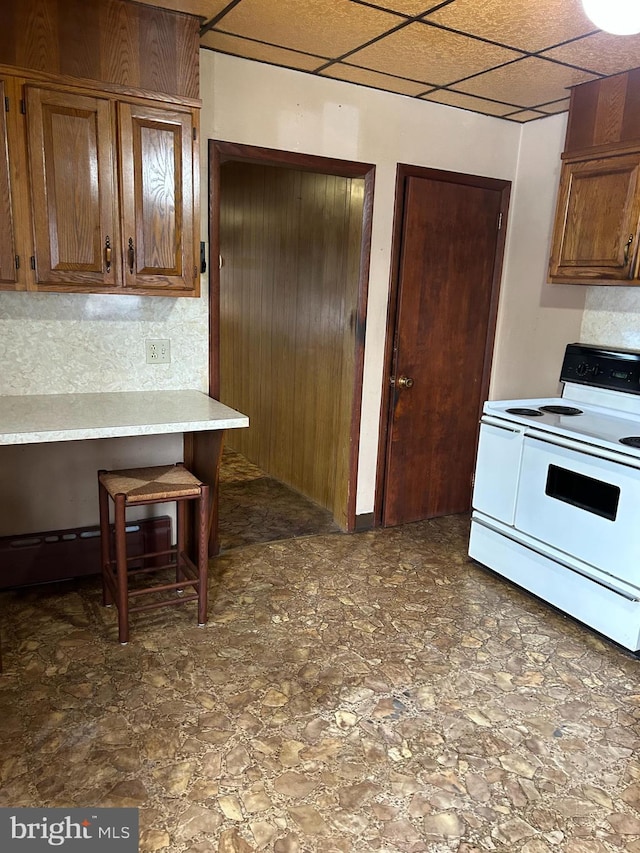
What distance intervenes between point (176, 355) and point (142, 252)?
595 millimetres

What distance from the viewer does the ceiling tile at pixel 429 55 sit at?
2594 mm

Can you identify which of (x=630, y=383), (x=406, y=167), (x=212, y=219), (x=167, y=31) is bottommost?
(x=630, y=383)

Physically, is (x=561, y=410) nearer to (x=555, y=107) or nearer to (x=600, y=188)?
(x=600, y=188)

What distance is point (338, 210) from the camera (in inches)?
147

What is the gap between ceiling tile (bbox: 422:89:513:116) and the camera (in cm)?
334

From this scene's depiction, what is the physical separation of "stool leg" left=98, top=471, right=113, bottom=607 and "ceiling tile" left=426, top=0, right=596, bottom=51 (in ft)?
7.71

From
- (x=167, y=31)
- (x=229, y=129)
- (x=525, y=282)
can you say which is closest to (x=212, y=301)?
(x=229, y=129)

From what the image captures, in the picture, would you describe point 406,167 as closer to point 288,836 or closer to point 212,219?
point 212,219

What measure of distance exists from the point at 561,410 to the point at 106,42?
2.73 metres

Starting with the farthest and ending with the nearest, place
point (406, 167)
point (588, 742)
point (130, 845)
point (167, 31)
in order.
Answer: point (406, 167), point (167, 31), point (588, 742), point (130, 845)

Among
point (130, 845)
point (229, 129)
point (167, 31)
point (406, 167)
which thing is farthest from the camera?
point (406, 167)

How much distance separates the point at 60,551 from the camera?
9.69ft

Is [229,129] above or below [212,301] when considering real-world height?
above

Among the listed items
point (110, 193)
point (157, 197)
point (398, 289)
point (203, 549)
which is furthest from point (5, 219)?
point (398, 289)
